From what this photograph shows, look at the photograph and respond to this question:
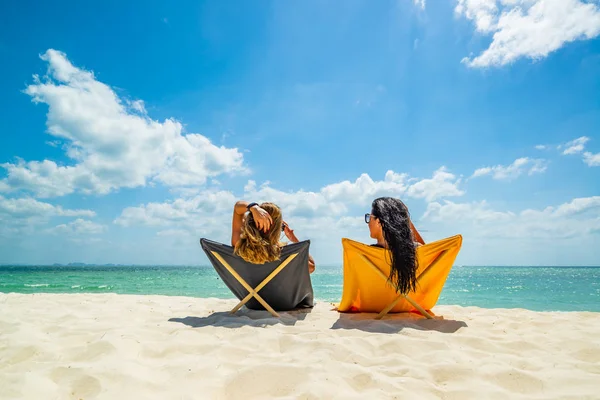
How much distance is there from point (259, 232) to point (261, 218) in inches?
7.4

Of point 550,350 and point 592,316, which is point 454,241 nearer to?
point 550,350

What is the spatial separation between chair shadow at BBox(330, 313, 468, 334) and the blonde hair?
3.66ft

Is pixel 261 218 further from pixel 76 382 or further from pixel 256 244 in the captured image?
pixel 76 382

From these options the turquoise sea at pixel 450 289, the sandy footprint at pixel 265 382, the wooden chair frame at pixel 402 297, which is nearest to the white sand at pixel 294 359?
the sandy footprint at pixel 265 382

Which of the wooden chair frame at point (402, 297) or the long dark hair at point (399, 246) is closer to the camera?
the long dark hair at point (399, 246)

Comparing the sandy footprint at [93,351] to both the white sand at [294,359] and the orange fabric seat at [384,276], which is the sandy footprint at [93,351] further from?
the orange fabric seat at [384,276]

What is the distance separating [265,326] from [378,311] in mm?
1681

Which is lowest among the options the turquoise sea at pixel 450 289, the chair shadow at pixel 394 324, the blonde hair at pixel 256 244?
the turquoise sea at pixel 450 289

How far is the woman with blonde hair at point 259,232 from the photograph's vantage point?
13.3ft

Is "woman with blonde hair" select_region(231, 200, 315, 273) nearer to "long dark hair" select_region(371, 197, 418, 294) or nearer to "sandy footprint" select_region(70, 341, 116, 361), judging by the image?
"long dark hair" select_region(371, 197, 418, 294)

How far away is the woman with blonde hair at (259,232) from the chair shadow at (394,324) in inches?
45.1

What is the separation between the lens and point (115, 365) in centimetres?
226

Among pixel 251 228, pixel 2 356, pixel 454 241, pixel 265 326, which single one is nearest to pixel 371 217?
pixel 454 241

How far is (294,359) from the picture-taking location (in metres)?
2.46
